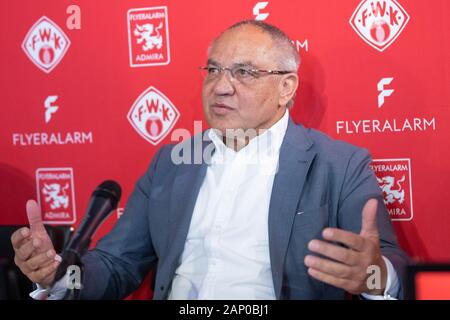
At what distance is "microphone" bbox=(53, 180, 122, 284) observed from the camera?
60.0 inches

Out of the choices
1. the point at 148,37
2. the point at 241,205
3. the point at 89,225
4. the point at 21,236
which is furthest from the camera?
the point at 148,37

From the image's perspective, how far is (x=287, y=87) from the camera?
224cm

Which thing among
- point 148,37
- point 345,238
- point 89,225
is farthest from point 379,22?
point 89,225

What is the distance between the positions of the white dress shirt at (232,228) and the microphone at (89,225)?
0.44 metres

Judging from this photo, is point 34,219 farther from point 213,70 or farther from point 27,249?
point 213,70

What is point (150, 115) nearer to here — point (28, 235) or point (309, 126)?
point (309, 126)

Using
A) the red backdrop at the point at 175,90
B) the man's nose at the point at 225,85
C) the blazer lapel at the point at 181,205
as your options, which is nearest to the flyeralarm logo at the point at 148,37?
the red backdrop at the point at 175,90

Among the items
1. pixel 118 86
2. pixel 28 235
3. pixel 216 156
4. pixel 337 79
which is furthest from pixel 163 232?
pixel 337 79

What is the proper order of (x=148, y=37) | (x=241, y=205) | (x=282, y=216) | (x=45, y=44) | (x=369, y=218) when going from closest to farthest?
(x=369, y=218) → (x=282, y=216) → (x=241, y=205) → (x=148, y=37) → (x=45, y=44)

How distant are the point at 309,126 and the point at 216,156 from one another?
389mm

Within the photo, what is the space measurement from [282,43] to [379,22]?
1.25ft

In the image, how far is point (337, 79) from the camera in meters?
2.32
